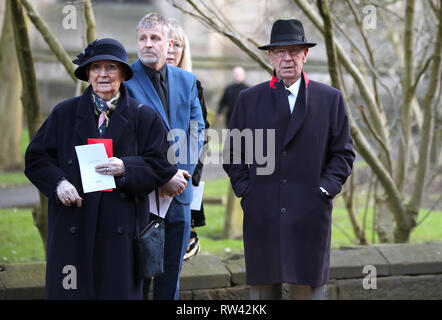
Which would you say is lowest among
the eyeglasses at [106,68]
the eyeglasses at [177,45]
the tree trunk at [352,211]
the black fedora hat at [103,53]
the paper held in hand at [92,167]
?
the tree trunk at [352,211]

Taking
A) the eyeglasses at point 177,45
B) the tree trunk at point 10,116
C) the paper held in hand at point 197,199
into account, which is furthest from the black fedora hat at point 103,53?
the tree trunk at point 10,116

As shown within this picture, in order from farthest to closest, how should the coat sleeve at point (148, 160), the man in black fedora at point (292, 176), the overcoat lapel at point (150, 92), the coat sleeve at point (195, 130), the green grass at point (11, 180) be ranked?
the green grass at point (11, 180), the coat sleeve at point (195, 130), the overcoat lapel at point (150, 92), the man in black fedora at point (292, 176), the coat sleeve at point (148, 160)

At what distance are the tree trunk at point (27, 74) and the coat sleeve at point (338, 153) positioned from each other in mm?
2681

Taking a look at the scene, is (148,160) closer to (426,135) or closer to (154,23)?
(154,23)

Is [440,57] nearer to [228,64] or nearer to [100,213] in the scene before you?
[100,213]

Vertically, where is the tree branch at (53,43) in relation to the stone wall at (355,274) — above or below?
above

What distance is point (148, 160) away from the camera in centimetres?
387

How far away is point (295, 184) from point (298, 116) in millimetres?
407

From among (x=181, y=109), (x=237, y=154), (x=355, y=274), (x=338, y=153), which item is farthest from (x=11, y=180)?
(x=338, y=153)

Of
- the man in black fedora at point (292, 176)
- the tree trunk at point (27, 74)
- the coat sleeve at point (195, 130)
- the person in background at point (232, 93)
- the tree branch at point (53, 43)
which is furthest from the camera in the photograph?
the person in background at point (232, 93)

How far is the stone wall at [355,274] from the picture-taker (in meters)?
4.96

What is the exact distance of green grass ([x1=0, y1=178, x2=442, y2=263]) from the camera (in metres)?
7.72

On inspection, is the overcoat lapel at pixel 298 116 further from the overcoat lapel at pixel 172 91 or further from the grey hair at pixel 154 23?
the grey hair at pixel 154 23

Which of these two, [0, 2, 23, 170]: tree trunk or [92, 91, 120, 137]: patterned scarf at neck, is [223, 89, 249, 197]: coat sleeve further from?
[0, 2, 23, 170]: tree trunk
